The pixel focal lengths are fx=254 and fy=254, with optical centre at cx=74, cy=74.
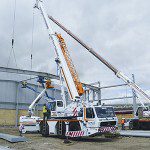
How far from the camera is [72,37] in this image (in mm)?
22188

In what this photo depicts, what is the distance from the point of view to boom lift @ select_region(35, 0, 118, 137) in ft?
48.4

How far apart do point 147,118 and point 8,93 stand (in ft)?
67.6

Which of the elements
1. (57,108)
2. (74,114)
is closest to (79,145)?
(74,114)

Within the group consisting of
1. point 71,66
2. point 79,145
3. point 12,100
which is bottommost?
point 79,145

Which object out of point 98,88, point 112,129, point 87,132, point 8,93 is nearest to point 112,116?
point 112,129

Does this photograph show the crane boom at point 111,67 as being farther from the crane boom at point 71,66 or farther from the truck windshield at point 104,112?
the truck windshield at point 104,112

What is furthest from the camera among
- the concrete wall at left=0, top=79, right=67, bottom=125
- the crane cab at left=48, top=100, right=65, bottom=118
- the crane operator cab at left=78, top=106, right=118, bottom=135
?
the concrete wall at left=0, top=79, right=67, bottom=125

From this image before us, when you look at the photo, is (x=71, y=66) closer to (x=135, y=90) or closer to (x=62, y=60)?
(x=62, y=60)

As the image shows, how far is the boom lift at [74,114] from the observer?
14750mm

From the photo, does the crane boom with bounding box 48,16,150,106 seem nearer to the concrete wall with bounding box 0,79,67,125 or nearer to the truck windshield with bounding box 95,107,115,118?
the truck windshield with bounding box 95,107,115,118

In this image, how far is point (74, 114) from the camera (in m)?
15.9

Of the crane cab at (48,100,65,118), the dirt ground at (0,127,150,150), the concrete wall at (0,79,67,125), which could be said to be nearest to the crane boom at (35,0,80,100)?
the crane cab at (48,100,65,118)

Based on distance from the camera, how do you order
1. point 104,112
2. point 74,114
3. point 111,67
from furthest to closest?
point 111,67, point 74,114, point 104,112

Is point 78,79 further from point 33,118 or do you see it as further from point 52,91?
point 52,91
